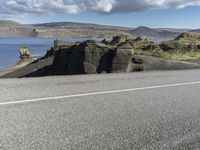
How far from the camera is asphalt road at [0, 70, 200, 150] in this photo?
16.3 ft

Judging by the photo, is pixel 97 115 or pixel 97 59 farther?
pixel 97 59

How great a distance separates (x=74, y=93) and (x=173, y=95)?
2106 millimetres

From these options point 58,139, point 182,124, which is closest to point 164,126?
point 182,124

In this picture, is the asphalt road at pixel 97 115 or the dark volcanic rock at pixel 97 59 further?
the dark volcanic rock at pixel 97 59

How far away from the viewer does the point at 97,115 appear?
6402 millimetres

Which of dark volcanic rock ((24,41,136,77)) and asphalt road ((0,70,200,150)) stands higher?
asphalt road ((0,70,200,150))

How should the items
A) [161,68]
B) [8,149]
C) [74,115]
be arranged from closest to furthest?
[8,149]
[74,115]
[161,68]

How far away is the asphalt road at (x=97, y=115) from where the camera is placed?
4.96 meters

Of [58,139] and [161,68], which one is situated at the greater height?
[58,139]

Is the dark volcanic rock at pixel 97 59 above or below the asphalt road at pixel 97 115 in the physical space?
below

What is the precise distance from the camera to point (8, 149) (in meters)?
4.55

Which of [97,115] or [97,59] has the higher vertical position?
[97,115]

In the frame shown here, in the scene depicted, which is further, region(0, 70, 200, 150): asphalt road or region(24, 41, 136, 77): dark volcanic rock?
region(24, 41, 136, 77): dark volcanic rock

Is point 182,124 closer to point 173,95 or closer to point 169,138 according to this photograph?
point 169,138
